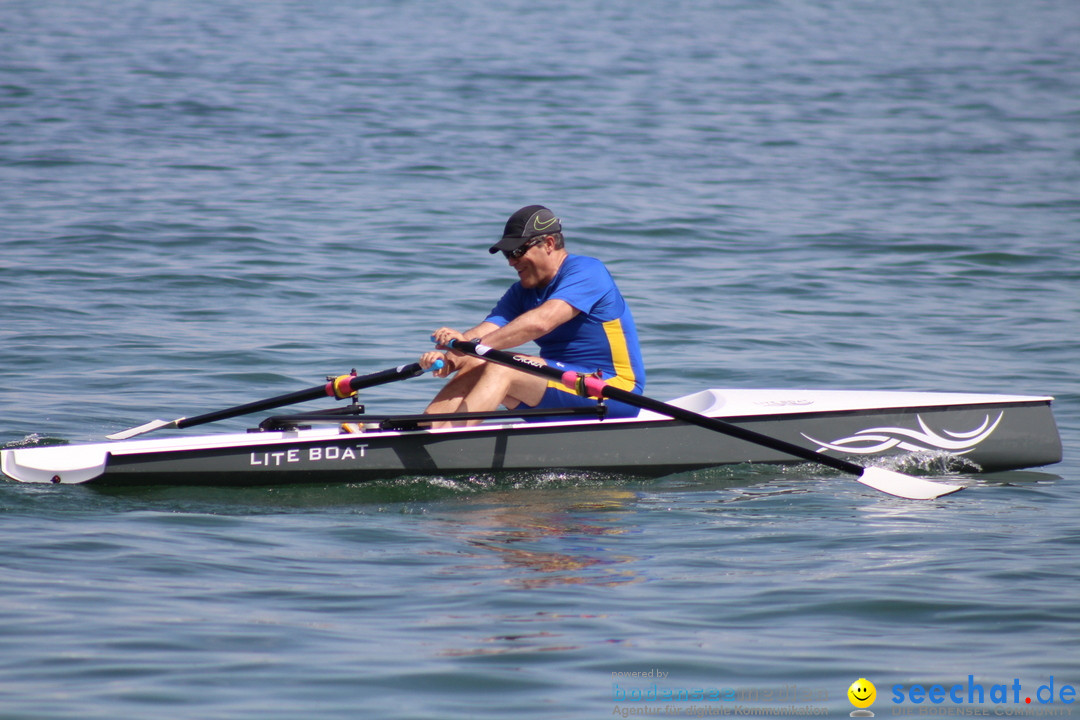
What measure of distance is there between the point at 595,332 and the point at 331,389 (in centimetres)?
142

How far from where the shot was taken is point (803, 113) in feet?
71.1

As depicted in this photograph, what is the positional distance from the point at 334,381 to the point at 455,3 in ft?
108

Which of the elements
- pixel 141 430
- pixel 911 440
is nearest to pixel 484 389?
pixel 141 430

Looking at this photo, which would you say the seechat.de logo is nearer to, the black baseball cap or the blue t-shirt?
the blue t-shirt

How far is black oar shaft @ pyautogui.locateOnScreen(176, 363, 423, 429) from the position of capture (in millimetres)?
6415

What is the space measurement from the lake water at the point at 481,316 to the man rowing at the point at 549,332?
0.56m

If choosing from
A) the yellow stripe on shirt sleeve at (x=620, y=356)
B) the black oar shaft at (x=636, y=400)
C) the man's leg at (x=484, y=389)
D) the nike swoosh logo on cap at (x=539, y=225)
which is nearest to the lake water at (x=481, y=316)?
the black oar shaft at (x=636, y=400)

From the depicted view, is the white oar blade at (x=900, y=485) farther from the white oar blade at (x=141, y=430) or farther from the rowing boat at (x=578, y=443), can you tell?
the white oar blade at (x=141, y=430)

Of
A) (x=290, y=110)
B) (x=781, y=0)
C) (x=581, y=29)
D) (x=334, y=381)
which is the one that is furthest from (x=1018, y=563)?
(x=781, y=0)

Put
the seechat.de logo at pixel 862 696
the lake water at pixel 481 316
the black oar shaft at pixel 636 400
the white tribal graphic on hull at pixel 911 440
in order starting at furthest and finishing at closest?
the white tribal graphic on hull at pixel 911 440 → the black oar shaft at pixel 636 400 → the lake water at pixel 481 316 → the seechat.de logo at pixel 862 696

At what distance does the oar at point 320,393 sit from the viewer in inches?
253

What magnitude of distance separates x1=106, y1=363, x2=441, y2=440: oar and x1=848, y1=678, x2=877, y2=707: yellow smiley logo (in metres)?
2.93

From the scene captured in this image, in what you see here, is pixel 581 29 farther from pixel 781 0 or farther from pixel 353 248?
pixel 353 248

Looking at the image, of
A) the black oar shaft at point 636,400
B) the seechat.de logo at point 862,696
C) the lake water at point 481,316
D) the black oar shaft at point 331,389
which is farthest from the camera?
the black oar shaft at point 331,389
